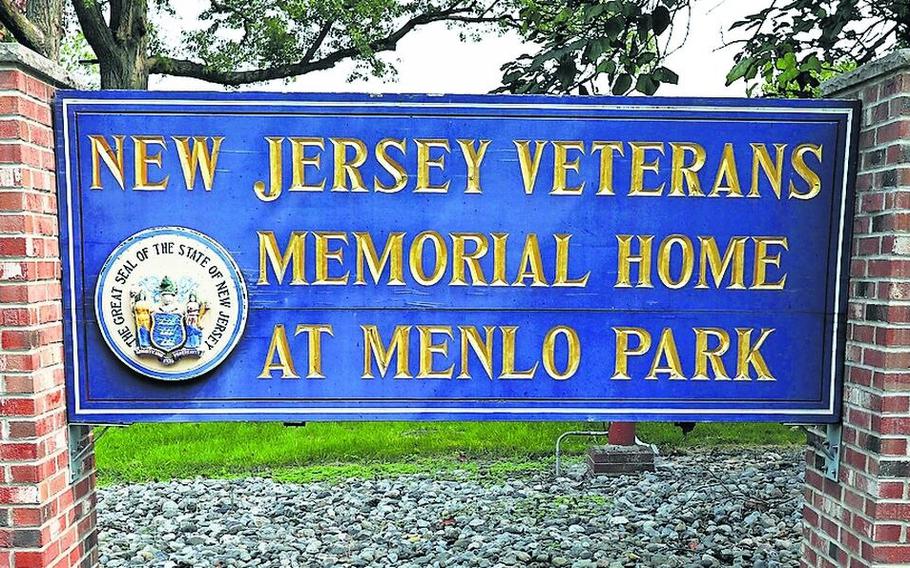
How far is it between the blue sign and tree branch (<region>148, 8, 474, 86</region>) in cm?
1203

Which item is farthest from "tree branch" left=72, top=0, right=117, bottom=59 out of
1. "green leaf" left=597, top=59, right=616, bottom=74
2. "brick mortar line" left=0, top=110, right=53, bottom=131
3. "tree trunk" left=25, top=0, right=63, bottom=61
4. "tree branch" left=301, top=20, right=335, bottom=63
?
"brick mortar line" left=0, top=110, right=53, bottom=131

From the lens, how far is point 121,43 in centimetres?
1273

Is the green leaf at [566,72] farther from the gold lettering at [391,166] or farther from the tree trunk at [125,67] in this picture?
the tree trunk at [125,67]

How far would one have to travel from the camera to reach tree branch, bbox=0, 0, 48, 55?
10062 mm

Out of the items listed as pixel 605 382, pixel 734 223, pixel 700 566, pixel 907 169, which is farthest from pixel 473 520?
pixel 907 169

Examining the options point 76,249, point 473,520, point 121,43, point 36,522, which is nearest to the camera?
point 36,522

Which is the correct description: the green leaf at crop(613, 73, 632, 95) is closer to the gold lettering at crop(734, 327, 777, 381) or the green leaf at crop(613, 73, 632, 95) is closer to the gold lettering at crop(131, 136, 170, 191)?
the gold lettering at crop(734, 327, 777, 381)

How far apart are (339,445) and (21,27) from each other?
302 inches

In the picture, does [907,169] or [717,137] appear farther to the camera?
[717,137]

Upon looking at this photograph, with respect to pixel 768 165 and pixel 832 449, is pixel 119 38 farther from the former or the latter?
pixel 832 449

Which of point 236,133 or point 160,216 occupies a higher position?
point 236,133

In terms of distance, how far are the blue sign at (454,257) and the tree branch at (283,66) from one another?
12.0 metres

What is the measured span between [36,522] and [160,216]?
1.28 m

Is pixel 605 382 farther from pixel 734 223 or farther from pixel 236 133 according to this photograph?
pixel 236 133
